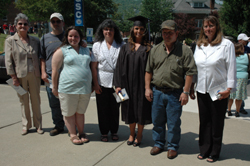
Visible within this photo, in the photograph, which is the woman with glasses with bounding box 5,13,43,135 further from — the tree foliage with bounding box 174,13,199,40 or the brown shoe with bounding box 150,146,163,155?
the tree foliage with bounding box 174,13,199,40

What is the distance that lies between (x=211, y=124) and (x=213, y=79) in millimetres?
645

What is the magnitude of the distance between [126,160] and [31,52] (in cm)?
238

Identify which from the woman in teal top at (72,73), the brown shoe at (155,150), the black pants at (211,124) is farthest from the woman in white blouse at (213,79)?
the woman in teal top at (72,73)

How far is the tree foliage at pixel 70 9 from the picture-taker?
31.5m

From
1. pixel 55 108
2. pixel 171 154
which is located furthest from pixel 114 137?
pixel 55 108

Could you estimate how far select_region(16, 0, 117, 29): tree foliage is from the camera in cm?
3147

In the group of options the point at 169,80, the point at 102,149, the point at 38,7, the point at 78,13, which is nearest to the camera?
the point at 169,80

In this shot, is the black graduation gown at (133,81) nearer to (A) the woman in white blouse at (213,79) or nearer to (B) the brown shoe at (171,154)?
(B) the brown shoe at (171,154)

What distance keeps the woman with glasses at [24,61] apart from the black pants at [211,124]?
2761mm

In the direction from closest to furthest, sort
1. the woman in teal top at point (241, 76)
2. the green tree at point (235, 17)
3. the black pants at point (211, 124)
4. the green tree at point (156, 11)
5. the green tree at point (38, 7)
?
the black pants at point (211, 124)
the woman in teal top at point (241, 76)
the green tree at point (235, 17)
the green tree at point (38, 7)
the green tree at point (156, 11)

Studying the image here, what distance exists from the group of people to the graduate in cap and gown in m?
0.01

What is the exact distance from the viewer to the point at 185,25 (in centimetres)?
4088

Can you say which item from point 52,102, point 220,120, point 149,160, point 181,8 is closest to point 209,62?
point 220,120

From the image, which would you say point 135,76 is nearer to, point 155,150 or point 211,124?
point 155,150
